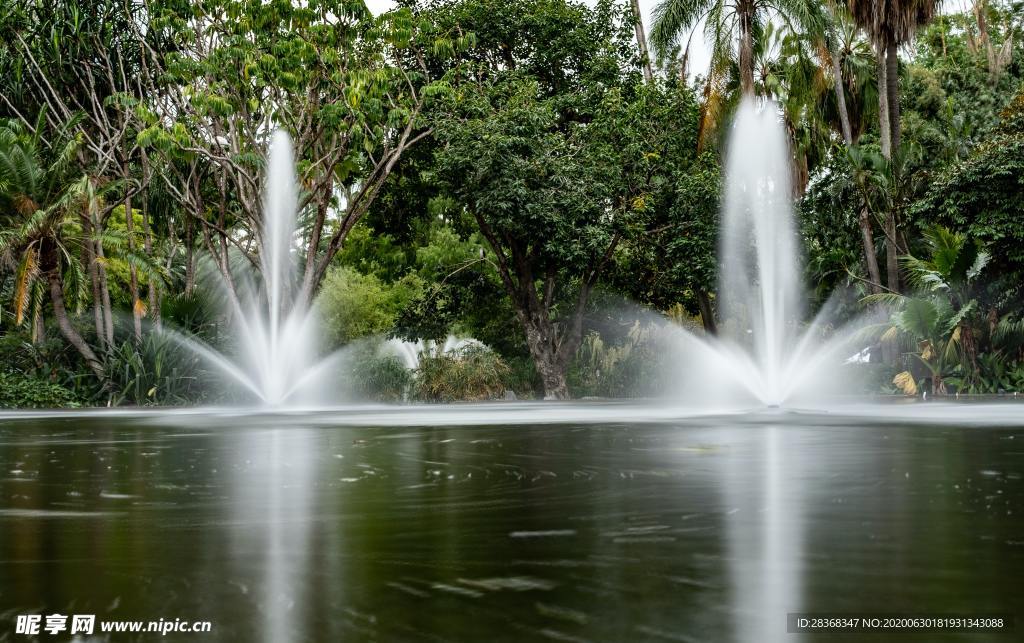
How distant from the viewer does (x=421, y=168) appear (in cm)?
2841

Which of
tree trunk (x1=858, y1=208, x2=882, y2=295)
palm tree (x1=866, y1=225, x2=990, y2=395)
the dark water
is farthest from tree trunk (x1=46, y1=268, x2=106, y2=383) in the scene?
tree trunk (x1=858, y1=208, x2=882, y2=295)

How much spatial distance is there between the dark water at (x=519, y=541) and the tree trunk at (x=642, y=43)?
22.0 m

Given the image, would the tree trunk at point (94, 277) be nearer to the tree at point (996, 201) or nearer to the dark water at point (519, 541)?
the dark water at point (519, 541)

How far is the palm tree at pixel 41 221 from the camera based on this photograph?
24.3 m

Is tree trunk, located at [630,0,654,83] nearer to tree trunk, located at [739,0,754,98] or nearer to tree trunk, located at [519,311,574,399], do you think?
tree trunk, located at [739,0,754,98]

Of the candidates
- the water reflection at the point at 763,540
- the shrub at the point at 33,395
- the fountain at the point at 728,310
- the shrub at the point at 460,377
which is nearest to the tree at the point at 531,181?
the shrub at the point at 460,377

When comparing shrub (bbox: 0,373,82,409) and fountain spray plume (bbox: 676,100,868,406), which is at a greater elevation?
fountain spray plume (bbox: 676,100,868,406)

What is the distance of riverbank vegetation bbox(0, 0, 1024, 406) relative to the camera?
78.7ft

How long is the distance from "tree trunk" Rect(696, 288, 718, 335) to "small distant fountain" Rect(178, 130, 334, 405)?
411 inches

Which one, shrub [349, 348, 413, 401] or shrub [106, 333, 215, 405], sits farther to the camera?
shrub [349, 348, 413, 401]

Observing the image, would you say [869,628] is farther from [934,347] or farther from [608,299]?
[608,299]

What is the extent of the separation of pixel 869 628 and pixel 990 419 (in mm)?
11424

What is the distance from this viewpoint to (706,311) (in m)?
28.6

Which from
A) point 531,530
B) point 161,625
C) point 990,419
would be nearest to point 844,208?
point 990,419
